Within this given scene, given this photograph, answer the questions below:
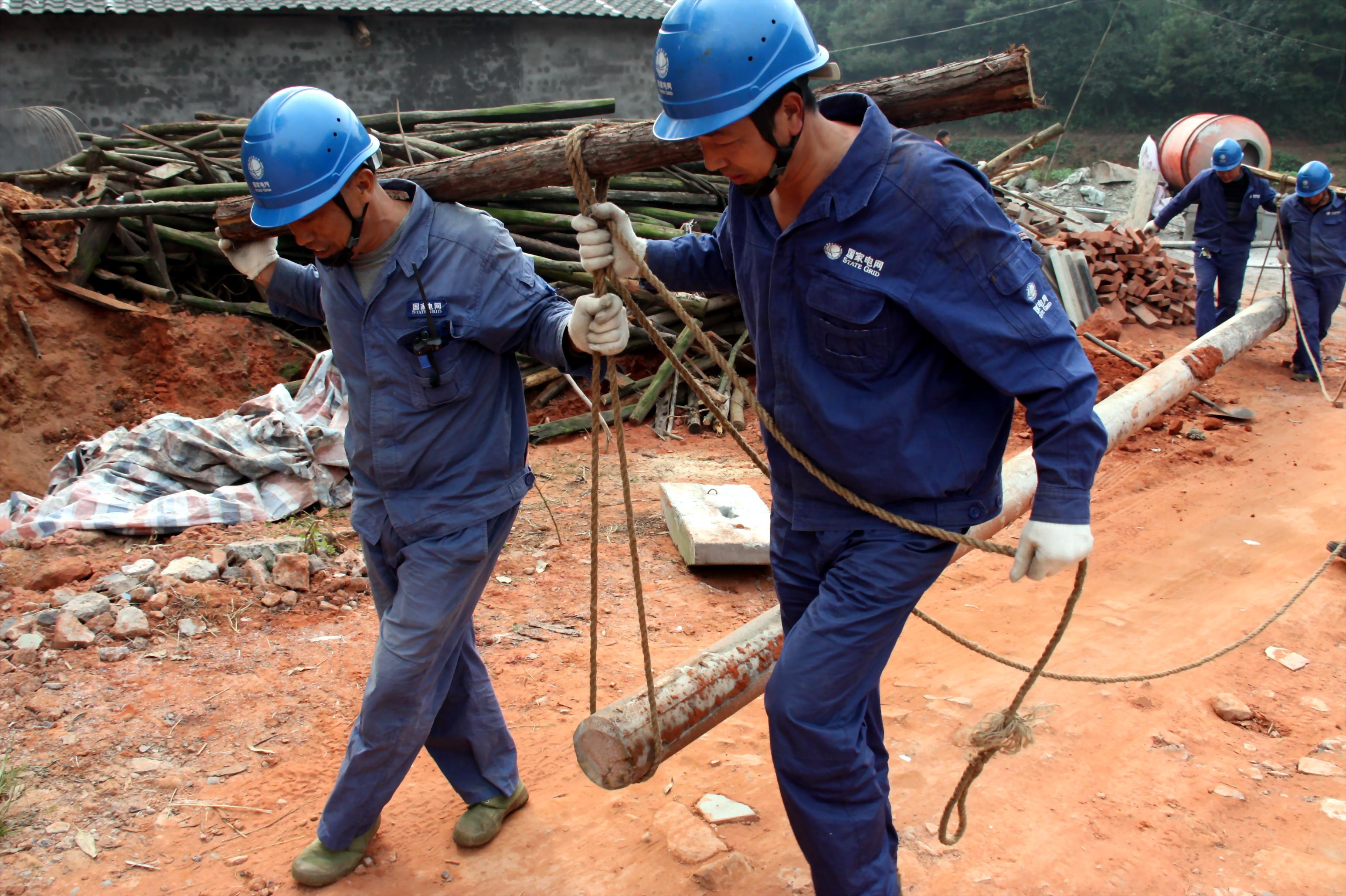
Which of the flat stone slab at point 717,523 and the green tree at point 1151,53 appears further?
the green tree at point 1151,53

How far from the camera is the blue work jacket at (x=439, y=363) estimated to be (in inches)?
103

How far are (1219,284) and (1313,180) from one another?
3.82 ft

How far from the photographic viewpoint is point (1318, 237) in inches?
358

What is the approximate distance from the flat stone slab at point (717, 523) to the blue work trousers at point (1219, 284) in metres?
6.08

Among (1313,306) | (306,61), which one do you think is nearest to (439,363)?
(1313,306)

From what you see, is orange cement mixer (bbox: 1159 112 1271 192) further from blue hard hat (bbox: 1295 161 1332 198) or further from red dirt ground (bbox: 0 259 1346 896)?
red dirt ground (bbox: 0 259 1346 896)

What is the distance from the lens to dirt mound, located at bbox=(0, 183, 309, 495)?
729 cm

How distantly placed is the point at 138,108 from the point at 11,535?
10.7 m

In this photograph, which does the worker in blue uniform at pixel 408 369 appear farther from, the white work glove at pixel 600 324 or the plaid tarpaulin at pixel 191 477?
the plaid tarpaulin at pixel 191 477

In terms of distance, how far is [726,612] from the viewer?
4.84 m

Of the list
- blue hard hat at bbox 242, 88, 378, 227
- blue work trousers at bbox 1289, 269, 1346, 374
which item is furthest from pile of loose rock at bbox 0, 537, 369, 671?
blue work trousers at bbox 1289, 269, 1346, 374

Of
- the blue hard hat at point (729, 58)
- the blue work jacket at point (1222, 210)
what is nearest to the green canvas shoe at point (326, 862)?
the blue hard hat at point (729, 58)

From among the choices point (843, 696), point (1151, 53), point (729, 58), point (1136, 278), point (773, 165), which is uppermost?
point (1151, 53)

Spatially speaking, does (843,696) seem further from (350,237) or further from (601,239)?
(350,237)
